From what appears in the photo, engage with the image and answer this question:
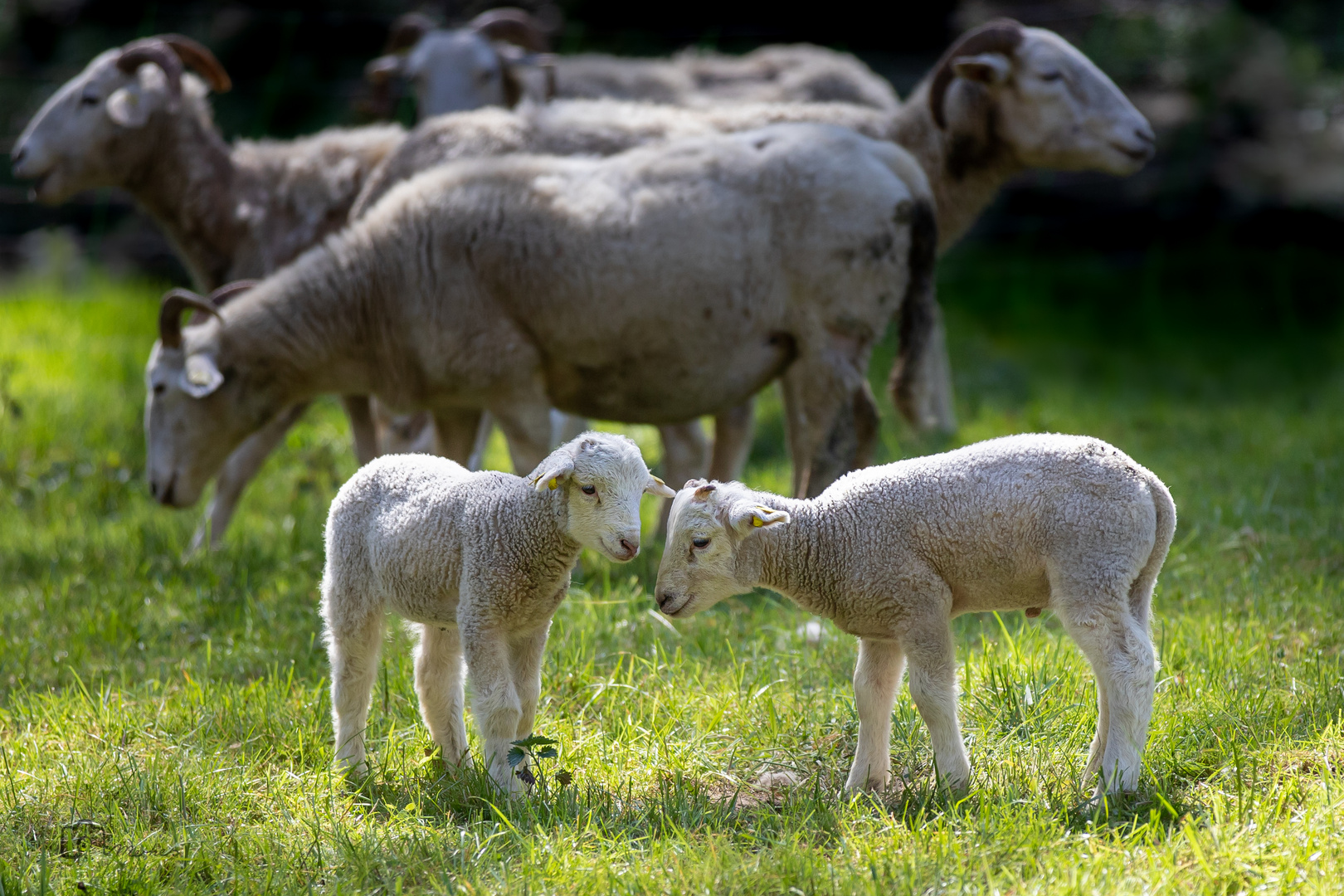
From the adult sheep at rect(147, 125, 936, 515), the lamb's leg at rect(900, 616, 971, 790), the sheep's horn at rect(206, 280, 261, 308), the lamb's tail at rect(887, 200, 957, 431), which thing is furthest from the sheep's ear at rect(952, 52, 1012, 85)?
the lamb's leg at rect(900, 616, 971, 790)

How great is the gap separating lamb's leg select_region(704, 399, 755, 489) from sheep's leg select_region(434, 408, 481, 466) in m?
1.28

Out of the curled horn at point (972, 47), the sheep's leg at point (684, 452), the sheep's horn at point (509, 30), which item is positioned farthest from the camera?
the sheep's horn at point (509, 30)

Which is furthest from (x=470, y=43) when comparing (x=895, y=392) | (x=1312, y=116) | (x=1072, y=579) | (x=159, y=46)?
(x=1312, y=116)

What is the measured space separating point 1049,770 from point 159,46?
6046mm

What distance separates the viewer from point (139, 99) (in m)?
7.05

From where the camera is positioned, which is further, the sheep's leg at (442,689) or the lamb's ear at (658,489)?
the sheep's leg at (442,689)

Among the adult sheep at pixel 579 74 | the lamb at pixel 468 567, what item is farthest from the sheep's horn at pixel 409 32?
the lamb at pixel 468 567

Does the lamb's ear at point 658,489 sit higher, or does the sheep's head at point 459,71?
the sheep's head at point 459,71

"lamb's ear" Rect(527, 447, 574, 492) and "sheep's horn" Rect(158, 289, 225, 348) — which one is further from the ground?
"lamb's ear" Rect(527, 447, 574, 492)

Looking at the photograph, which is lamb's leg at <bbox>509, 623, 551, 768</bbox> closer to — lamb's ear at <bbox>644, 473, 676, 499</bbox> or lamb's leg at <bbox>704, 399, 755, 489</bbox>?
lamb's ear at <bbox>644, 473, 676, 499</bbox>

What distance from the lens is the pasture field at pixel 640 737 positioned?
9.93 feet

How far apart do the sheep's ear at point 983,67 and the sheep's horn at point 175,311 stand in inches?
148

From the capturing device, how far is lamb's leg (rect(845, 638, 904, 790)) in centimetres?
351

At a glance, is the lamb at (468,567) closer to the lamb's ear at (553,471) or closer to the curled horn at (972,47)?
the lamb's ear at (553,471)
